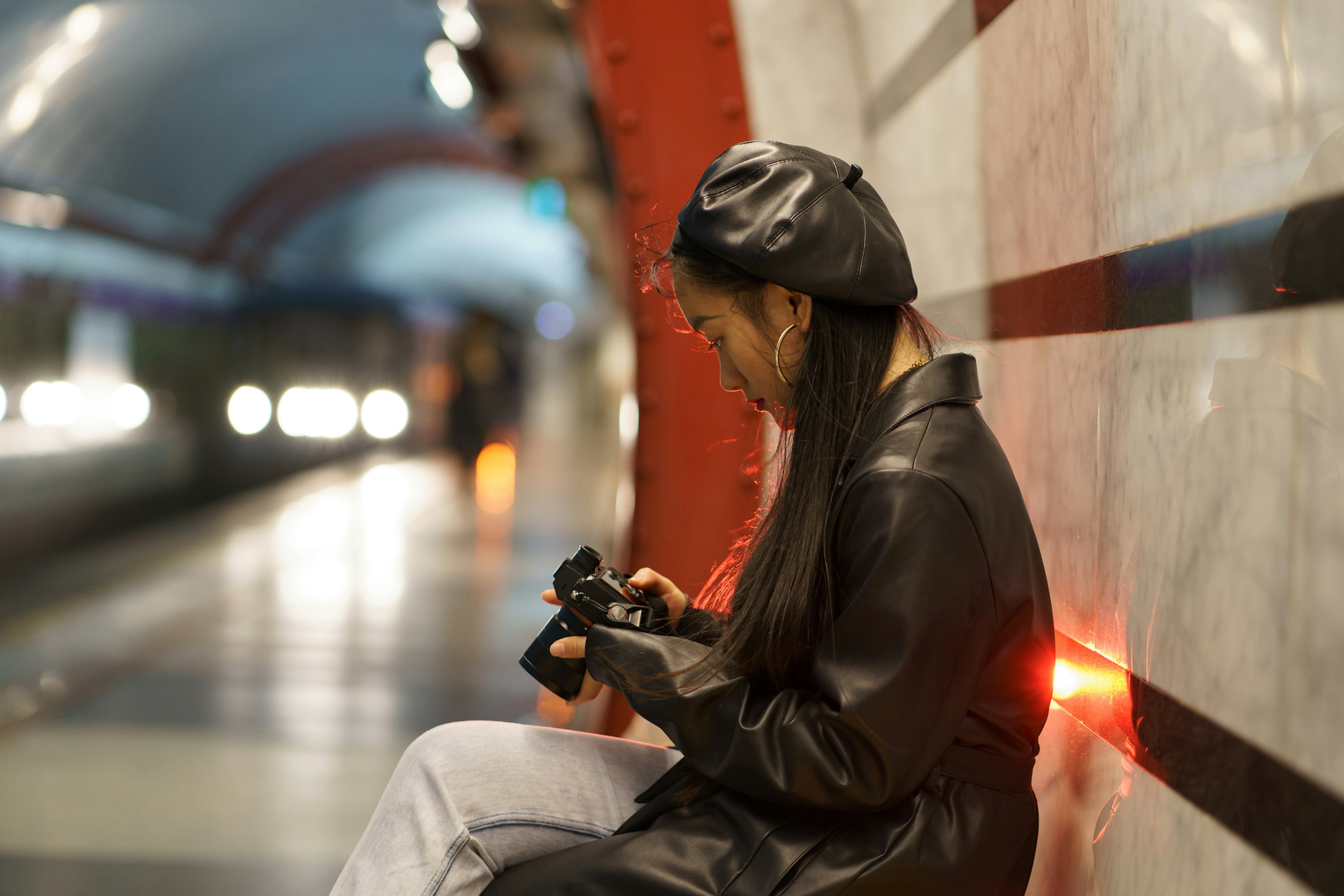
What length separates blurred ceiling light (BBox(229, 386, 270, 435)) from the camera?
525 inches

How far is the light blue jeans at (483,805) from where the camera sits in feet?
4.50

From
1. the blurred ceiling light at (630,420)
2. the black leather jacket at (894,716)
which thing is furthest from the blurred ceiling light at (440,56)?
the black leather jacket at (894,716)

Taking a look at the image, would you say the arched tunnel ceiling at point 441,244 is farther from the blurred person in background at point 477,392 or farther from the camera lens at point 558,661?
the camera lens at point 558,661

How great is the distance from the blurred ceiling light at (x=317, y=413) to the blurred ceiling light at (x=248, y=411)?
341mm

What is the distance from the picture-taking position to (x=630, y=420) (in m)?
2.77

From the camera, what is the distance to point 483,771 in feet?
4.75

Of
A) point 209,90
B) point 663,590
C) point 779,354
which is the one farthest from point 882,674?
point 209,90

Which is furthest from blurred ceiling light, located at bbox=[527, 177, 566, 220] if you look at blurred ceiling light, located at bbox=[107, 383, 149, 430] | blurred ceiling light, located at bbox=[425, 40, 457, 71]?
blurred ceiling light, located at bbox=[107, 383, 149, 430]

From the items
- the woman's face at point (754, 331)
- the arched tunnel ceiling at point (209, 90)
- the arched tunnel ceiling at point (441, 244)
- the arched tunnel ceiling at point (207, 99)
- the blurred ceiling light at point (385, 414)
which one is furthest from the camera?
the blurred ceiling light at point (385, 414)

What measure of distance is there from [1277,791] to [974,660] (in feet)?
1.02

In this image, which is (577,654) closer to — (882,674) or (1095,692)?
(882,674)

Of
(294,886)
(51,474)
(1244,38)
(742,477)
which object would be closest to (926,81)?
(742,477)

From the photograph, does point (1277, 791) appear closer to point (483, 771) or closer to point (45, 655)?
point (483, 771)

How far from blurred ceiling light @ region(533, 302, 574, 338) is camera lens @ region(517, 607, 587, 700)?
3409cm
